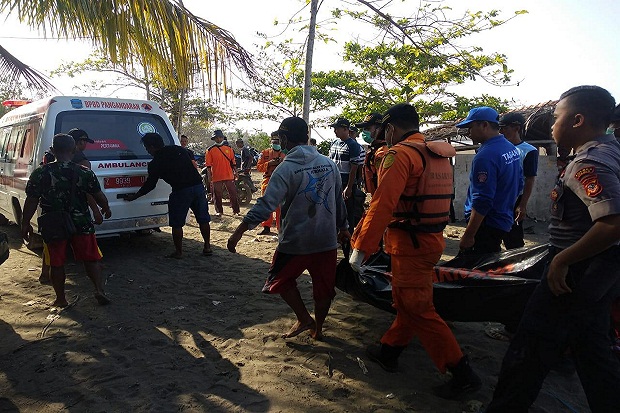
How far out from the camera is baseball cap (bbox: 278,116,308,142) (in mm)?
3475

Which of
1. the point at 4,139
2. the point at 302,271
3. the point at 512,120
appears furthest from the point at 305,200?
the point at 4,139

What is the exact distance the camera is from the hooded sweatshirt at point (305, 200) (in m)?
3.31

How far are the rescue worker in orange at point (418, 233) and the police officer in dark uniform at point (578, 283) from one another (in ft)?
1.73

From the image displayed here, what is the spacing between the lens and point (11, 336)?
146 inches

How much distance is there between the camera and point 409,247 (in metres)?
2.77


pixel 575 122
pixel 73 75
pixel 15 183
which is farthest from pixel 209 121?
pixel 575 122

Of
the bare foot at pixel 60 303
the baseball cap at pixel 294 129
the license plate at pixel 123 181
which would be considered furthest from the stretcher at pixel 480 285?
the license plate at pixel 123 181

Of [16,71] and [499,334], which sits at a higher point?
[16,71]

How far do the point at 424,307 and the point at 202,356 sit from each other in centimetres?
172

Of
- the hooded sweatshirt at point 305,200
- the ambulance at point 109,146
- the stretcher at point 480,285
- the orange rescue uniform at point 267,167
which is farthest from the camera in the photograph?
the orange rescue uniform at point 267,167

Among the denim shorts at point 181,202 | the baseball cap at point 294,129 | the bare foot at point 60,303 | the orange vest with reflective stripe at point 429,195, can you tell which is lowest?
the bare foot at point 60,303

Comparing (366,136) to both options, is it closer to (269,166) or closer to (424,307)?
(269,166)

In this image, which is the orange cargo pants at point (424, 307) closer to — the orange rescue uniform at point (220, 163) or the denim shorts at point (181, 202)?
the denim shorts at point (181, 202)

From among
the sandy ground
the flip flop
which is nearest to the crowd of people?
the flip flop
